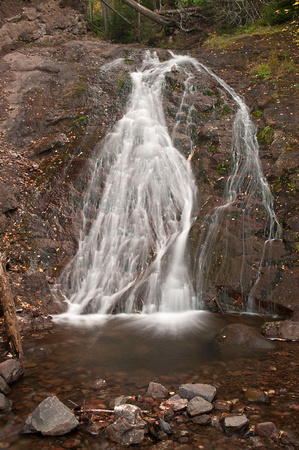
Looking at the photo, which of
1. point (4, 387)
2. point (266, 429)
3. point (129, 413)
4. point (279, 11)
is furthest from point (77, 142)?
point (279, 11)

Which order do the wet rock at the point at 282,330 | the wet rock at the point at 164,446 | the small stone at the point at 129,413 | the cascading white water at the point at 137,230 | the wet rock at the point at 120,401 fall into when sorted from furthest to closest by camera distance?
the cascading white water at the point at 137,230
the wet rock at the point at 282,330
the wet rock at the point at 120,401
the small stone at the point at 129,413
the wet rock at the point at 164,446

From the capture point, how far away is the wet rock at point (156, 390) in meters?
3.92

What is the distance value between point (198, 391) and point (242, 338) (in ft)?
6.27

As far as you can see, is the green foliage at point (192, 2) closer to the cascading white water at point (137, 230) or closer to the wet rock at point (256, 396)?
the cascading white water at point (137, 230)

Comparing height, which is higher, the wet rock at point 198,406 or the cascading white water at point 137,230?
the cascading white water at point 137,230

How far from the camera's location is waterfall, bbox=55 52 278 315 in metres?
7.28

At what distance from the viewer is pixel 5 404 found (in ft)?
11.8

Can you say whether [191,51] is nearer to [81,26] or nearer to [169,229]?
[81,26]

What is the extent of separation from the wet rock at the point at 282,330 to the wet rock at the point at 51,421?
375 cm

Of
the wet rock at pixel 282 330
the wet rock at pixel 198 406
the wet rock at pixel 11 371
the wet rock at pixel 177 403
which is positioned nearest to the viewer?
the wet rock at pixel 198 406

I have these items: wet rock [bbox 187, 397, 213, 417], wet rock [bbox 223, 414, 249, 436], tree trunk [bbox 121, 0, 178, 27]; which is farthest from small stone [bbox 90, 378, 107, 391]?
tree trunk [bbox 121, 0, 178, 27]

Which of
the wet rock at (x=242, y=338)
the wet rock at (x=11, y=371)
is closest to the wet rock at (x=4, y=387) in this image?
the wet rock at (x=11, y=371)

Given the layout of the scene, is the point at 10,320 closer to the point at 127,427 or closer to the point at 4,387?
the point at 4,387

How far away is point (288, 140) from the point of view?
900cm
